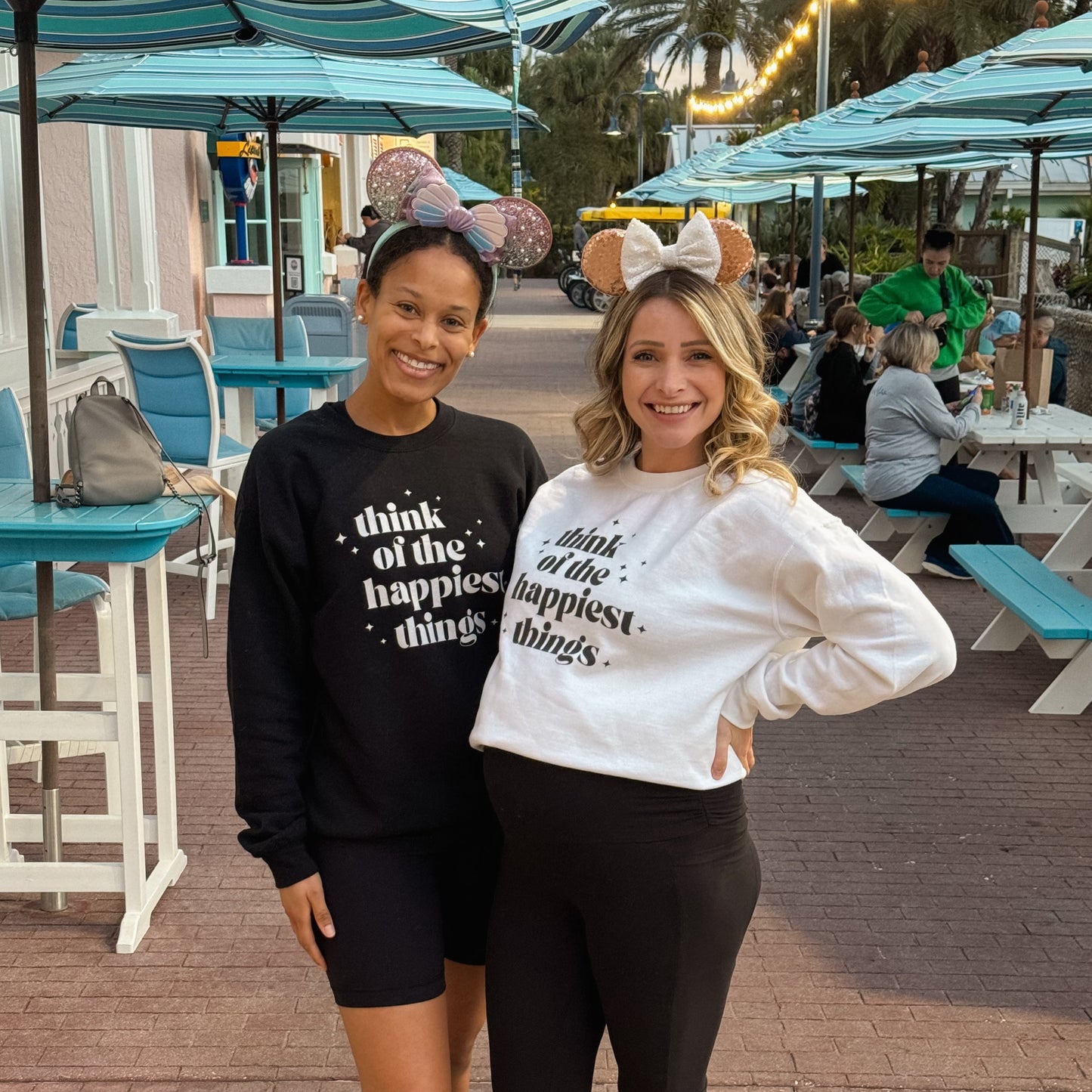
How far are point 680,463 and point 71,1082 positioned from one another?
6.79 feet

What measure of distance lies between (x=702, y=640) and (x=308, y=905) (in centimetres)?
72

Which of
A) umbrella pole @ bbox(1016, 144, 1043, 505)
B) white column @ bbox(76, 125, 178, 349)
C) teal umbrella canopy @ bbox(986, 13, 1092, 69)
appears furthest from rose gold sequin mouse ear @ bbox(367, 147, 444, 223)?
white column @ bbox(76, 125, 178, 349)

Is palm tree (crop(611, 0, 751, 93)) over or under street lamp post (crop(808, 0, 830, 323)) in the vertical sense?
over

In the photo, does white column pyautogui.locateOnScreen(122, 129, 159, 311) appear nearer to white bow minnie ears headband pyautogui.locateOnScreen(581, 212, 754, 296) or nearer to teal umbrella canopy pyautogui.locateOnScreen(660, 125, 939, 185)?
teal umbrella canopy pyautogui.locateOnScreen(660, 125, 939, 185)

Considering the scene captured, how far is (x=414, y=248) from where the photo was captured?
2.24m

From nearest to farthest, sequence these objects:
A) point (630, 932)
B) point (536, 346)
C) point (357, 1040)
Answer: point (630, 932) < point (357, 1040) < point (536, 346)

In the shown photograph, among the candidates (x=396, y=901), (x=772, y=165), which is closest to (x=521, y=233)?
(x=396, y=901)

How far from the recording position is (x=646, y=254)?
223 centimetres

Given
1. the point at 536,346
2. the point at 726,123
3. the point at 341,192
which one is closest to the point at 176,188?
the point at 536,346

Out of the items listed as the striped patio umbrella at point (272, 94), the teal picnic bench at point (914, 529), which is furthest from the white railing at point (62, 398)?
the teal picnic bench at point (914, 529)

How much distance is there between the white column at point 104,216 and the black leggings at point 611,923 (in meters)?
10.1

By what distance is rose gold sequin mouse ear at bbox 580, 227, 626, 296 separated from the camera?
7.59 ft

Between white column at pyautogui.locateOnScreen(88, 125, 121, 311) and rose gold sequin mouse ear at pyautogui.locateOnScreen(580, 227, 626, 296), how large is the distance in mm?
9702

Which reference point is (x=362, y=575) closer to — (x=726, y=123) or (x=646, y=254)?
(x=646, y=254)
